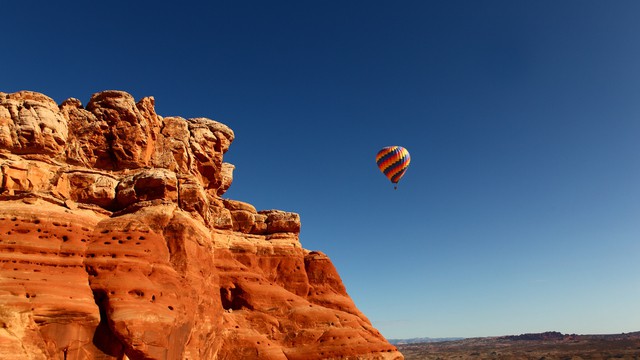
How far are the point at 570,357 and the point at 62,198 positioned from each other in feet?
559

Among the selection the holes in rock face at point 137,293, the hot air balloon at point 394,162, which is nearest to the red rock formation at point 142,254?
the holes in rock face at point 137,293

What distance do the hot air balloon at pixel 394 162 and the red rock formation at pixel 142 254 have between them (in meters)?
23.2

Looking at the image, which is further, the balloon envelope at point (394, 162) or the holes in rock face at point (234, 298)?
the balloon envelope at point (394, 162)

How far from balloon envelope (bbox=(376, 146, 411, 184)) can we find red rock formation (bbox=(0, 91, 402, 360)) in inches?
912

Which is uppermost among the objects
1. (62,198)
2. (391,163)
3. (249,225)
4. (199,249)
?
(391,163)

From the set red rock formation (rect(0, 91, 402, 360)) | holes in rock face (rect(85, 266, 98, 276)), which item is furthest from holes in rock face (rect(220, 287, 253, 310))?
holes in rock face (rect(85, 266, 98, 276))

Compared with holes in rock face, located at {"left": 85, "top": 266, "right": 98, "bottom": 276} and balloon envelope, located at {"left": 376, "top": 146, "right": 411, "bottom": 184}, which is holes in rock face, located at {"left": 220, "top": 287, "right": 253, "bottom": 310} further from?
balloon envelope, located at {"left": 376, "top": 146, "right": 411, "bottom": 184}

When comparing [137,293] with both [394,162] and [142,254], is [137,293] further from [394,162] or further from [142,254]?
[394,162]

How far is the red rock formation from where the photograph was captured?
2916 centimetres

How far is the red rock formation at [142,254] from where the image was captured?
29.2 meters

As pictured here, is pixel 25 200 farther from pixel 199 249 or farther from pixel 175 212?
pixel 199 249

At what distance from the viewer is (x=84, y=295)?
29984 mm

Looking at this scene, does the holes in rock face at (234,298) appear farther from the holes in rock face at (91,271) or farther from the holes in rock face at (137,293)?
the holes in rock face at (91,271)

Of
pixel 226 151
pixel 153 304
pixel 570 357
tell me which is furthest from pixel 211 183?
pixel 570 357
